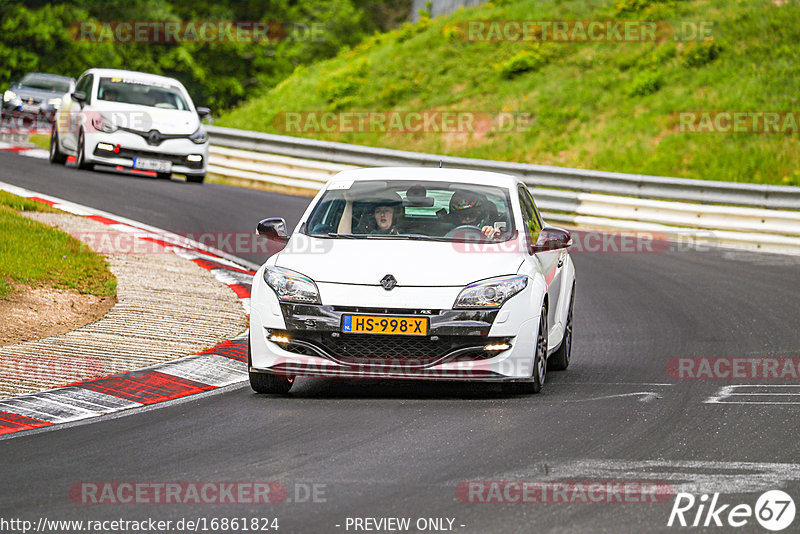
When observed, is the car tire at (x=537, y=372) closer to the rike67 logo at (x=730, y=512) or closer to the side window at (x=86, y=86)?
the rike67 logo at (x=730, y=512)

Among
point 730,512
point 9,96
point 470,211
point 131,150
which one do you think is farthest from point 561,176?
point 9,96

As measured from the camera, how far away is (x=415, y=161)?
77.2ft

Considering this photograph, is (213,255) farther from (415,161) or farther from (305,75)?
(305,75)

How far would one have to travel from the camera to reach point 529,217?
955 cm

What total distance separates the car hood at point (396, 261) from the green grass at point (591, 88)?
17.5 metres

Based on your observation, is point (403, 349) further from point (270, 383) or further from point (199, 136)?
point (199, 136)

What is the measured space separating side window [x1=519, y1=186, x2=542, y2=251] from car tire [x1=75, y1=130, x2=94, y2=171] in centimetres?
1335

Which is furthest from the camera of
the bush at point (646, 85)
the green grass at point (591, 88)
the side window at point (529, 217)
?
the bush at point (646, 85)

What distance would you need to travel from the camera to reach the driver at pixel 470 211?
897 cm

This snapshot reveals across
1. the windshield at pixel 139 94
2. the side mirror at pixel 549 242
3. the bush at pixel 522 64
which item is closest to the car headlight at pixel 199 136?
the windshield at pixel 139 94

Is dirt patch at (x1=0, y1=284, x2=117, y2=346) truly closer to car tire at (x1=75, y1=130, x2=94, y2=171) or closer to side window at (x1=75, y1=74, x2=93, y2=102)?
car tire at (x1=75, y1=130, x2=94, y2=171)

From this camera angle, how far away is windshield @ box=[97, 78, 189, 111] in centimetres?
2209

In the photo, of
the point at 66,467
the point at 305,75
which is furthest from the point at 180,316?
the point at 305,75

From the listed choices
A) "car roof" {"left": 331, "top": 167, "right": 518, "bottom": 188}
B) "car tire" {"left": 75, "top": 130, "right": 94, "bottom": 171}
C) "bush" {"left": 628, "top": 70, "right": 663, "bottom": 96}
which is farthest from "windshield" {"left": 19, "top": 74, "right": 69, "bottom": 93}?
"car roof" {"left": 331, "top": 167, "right": 518, "bottom": 188}
